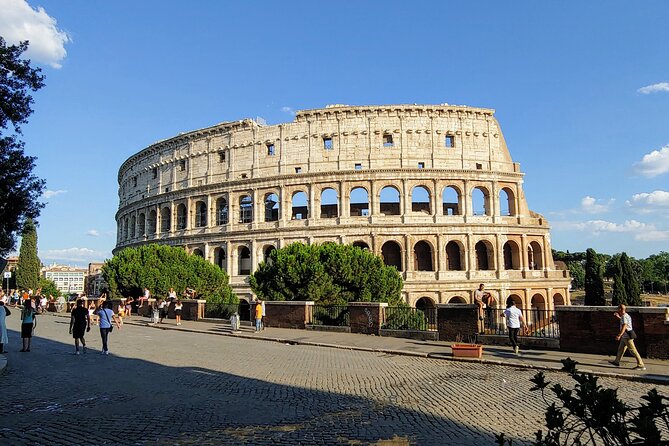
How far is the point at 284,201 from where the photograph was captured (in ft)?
137

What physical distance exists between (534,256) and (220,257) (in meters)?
29.2

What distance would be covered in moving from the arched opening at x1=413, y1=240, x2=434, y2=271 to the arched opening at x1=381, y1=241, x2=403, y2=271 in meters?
1.56

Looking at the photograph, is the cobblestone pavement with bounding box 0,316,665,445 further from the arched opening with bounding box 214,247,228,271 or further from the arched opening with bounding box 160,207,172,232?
the arched opening with bounding box 160,207,172,232

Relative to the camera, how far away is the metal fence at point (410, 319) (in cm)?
1880

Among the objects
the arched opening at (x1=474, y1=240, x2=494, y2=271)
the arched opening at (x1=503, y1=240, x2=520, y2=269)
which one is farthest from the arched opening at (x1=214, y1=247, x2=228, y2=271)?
the arched opening at (x1=503, y1=240, x2=520, y2=269)

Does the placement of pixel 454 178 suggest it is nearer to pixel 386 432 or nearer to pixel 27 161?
pixel 27 161

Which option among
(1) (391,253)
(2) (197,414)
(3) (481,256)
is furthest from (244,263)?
(2) (197,414)

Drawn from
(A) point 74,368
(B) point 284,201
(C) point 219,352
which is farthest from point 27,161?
(B) point 284,201

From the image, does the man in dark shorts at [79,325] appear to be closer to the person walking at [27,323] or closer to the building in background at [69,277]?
the person walking at [27,323]

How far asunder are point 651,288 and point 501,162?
85.8 m

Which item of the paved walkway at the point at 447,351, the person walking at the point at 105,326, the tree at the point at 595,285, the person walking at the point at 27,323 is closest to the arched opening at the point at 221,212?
the paved walkway at the point at 447,351

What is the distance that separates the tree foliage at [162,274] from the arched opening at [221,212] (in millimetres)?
8466

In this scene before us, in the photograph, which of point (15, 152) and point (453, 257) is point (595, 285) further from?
point (15, 152)

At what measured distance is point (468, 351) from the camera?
45.1ft
